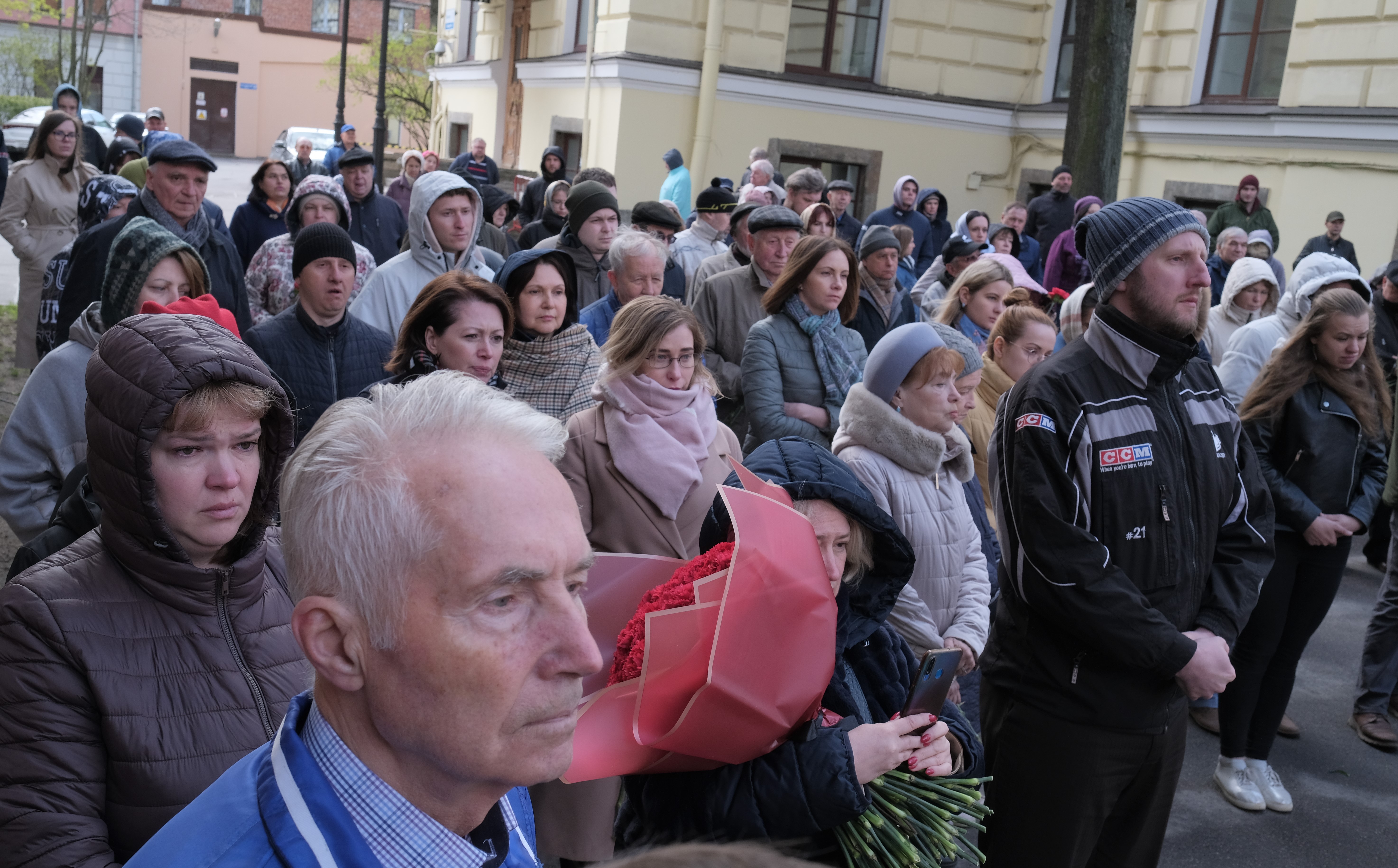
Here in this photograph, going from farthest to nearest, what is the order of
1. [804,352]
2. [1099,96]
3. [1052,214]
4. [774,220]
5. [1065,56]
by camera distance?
[1065,56] → [1052,214] → [1099,96] → [774,220] → [804,352]

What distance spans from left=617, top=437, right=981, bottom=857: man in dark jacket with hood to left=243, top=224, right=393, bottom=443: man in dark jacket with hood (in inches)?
98.3

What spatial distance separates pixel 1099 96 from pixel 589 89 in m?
8.25

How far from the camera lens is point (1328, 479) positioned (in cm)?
516

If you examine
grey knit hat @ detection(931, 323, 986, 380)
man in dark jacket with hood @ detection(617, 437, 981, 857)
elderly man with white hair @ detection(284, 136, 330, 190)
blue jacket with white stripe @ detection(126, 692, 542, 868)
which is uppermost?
elderly man with white hair @ detection(284, 136, 330, 190)

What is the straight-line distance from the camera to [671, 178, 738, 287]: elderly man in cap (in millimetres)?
8594

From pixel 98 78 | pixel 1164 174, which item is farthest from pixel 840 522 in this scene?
pixel 98 78

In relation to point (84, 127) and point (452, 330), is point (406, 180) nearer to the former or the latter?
point (84, 127)

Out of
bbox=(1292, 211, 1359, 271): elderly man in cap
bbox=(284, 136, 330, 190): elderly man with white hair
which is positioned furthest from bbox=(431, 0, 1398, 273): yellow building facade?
bbox=(284, 136, 330, 190): elderly man with white hair

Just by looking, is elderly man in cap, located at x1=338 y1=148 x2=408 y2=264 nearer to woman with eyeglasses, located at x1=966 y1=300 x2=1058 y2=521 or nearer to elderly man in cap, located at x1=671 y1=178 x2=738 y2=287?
elderly man in cap, located at x1=671 y1=178 x2=738 y2=287

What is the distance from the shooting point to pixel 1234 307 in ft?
25.8

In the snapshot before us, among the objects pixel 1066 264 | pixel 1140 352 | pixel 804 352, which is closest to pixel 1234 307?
pixel 804 352

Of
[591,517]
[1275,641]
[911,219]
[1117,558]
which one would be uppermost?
[911,219]

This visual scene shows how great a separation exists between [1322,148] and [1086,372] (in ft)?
44.2

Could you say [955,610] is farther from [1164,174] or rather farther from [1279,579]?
[1164,174]
